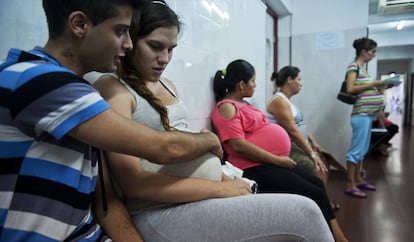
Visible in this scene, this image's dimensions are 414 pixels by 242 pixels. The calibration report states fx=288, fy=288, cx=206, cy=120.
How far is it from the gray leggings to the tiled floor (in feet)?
4.29

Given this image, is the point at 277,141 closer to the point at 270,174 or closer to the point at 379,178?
the point at 270,174

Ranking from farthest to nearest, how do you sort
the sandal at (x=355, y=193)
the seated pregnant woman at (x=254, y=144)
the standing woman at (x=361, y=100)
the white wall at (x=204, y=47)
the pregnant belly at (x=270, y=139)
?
the standing woman at (x=361, y=100), the sandal at (x=355, y=193), the pregnant belly at (x=270, y=139), the seated pregnant woman at (x=254, y=144), the white wall at (x=204, y=47)

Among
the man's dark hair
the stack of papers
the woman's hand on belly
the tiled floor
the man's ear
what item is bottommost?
the tiled floor

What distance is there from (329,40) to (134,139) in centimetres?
341

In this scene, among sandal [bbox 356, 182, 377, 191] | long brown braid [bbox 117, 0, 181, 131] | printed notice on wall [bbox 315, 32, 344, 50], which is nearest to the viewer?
long brown braid [bbox 117, 0, 181, 131]

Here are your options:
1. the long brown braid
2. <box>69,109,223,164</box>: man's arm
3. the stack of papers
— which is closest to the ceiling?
the stack of papers

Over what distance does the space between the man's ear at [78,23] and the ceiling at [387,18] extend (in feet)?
14.3

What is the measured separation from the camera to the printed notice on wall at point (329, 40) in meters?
3.39

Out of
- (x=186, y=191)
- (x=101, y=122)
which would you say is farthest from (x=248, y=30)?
(x=101, y=122)

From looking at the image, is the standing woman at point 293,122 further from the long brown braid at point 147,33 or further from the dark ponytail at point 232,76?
the long brown braid at point 147,33

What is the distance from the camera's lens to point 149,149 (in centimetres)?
65

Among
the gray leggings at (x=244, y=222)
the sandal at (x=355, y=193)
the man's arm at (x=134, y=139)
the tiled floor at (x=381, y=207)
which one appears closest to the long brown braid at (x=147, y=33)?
the man's arm at (x=134, y=139)

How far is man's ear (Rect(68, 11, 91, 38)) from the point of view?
625mm

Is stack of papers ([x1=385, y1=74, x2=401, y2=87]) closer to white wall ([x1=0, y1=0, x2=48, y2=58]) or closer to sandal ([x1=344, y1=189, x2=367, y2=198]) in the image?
sandal ([x1=344, y1=189, x2=367, y2=198])
